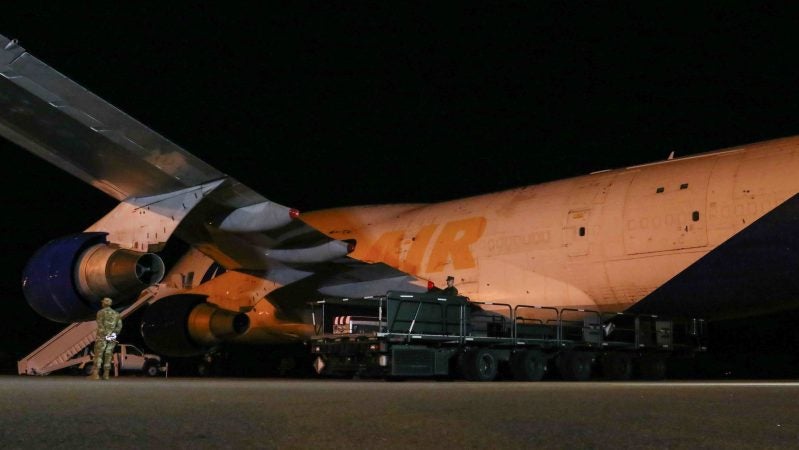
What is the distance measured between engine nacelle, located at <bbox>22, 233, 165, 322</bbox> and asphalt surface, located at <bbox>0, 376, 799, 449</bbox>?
4967mm

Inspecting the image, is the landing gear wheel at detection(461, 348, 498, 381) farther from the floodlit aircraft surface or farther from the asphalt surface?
the asphalt surface

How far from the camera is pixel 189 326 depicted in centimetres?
1892

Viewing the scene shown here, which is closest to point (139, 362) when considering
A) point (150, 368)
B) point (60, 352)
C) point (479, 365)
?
point (150, 368)

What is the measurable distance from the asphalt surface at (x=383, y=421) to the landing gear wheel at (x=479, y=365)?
6.11 m

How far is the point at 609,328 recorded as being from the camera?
1717cm

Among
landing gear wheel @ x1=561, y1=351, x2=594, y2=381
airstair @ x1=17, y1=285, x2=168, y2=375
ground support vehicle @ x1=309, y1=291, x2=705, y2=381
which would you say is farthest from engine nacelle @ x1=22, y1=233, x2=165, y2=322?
landing gear wheel @ x1=561, y1=351, x2=594, y2=381

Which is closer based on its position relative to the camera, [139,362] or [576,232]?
[576,232]

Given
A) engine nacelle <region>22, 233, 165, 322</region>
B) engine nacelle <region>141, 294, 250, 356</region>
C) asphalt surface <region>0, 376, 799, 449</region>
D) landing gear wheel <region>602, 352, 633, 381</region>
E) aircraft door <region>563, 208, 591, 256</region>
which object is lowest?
asphalt surface <region>0, 376, 799, 449</region>

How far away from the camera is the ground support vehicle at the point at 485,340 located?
48.2 ft

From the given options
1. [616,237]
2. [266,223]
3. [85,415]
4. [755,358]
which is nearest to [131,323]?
[266,223]

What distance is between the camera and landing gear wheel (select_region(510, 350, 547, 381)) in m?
15.4

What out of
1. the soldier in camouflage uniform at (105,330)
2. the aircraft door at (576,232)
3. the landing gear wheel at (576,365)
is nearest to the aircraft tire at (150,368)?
the soldier in camouflage uniform at (105,330)

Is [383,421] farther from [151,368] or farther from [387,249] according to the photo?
[151,368]

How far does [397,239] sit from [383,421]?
46.8 feet
